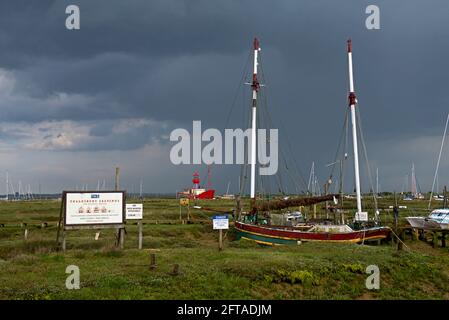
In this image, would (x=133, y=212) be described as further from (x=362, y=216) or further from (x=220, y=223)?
(x=362, y=216)

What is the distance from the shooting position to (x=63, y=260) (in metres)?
Result: 21.1

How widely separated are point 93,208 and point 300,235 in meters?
18.6

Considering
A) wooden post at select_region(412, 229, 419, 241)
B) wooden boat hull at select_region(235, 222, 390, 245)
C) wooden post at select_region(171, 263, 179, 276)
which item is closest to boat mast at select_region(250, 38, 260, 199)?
wooden boat hull at select_region(235, 222, 390, 245)

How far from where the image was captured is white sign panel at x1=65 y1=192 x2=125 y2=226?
2380 centimetres

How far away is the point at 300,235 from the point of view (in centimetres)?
3619

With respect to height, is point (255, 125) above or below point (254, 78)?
below

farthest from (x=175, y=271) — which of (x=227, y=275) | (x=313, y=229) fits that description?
(x=313, y=229)

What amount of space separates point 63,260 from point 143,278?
6037mm

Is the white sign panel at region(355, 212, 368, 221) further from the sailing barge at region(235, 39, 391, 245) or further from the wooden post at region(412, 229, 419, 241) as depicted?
the wooden post at region(412, 229, 419, 241)

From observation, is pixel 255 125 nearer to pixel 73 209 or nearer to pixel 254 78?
pixel 254 78

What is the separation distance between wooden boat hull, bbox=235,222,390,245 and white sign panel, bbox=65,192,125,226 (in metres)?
16.8

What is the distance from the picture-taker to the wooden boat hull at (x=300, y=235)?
3562 cm
